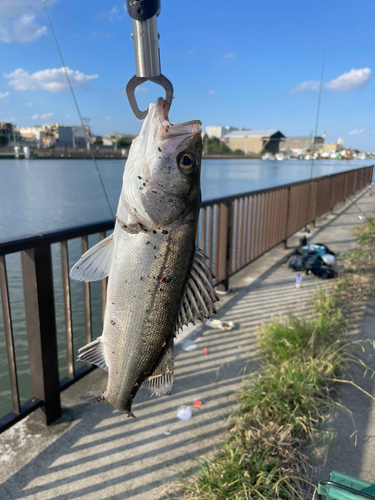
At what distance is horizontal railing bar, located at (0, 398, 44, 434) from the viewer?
227cm

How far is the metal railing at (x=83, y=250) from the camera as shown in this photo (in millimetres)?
2316

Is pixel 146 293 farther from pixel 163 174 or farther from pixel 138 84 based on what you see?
pixel 138 84

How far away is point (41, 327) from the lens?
2.38 m

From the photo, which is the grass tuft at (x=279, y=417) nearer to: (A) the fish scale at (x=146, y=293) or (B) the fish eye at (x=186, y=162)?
(A) the fish scale at (x=146, y=293)

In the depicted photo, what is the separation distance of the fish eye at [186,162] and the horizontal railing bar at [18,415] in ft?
6.72

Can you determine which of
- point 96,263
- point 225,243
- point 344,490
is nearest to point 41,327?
point 96,263

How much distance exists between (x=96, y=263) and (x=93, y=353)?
377 millimetres

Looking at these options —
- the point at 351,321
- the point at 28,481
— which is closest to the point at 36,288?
the point at 28,481

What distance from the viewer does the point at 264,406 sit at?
250cm

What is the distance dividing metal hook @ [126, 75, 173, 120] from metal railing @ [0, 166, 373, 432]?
4.17 feet

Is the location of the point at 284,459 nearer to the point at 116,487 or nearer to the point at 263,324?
the point at 116,487

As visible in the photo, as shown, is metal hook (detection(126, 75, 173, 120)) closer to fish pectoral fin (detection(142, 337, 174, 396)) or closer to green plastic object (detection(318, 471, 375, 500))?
fish pectoral fin (detection(142, 337, 174, 396))

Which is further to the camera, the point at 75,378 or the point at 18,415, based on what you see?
the point at 75,378

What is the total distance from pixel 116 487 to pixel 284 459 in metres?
0.99
